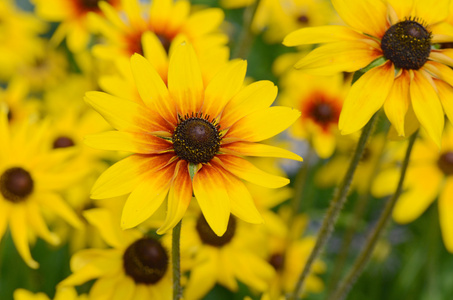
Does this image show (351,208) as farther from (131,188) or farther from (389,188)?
(131,188)

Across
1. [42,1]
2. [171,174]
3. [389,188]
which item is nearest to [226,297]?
[389,188]

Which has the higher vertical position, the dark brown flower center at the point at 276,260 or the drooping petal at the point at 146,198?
the dark brown flower center at the point at 276,260

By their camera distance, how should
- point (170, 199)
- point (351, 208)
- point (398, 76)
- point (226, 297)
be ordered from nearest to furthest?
point (170, 199), point (398, 76), point (226, 297), point (351, 208)

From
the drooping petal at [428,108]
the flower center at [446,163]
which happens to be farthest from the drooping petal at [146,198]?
the flower center at [446,163]

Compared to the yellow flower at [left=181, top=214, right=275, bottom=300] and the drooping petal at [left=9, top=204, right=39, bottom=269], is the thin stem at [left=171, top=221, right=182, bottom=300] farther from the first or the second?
the drooping petal at [left=9, top=204, right=39, bottom=269]

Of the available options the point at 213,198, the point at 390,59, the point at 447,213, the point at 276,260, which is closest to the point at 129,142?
the point at 213,198

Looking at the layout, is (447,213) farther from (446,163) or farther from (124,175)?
(124,175)

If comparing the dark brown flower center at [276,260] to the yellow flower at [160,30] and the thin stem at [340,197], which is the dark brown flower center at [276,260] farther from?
the yellow flower at [160,30]
